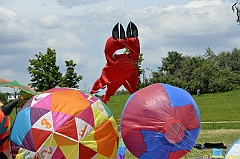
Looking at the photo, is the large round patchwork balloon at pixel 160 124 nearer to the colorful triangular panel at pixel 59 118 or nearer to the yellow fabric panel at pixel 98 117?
the yellow fabric panel at pixel 98 117

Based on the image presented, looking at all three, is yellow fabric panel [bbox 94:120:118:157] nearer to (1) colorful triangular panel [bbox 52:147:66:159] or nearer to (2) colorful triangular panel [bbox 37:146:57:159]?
(1) colorful triangular panel [bbox 52:147:66:159]

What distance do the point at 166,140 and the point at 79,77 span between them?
771 inches

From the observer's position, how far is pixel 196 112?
8.98 meters

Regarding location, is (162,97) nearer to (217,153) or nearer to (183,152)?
(183,152)

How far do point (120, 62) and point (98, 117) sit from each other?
4499mm

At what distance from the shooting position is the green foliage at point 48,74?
1045 inches

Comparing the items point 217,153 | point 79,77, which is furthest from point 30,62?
point 217,153

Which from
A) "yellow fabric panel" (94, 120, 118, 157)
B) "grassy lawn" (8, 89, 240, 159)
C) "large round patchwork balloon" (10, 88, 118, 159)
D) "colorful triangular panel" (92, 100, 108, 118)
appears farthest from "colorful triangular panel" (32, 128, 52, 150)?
"grassy lawn" (8, 89, 240, 159)

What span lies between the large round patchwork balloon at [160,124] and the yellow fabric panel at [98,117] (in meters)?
0.38

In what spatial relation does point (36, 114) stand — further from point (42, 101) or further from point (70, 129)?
point (70, 129)

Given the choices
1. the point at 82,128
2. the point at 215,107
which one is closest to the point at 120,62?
the point at 82,128

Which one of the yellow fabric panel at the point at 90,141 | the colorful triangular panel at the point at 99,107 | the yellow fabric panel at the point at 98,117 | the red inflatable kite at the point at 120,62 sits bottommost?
the yellow fabric panel at the point at 90,141

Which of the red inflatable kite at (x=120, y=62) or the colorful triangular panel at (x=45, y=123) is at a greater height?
the red inflatable kite at (x=120, y=62)

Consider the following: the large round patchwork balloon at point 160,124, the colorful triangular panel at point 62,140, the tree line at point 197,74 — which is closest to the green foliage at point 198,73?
the tree line at point 197,74
